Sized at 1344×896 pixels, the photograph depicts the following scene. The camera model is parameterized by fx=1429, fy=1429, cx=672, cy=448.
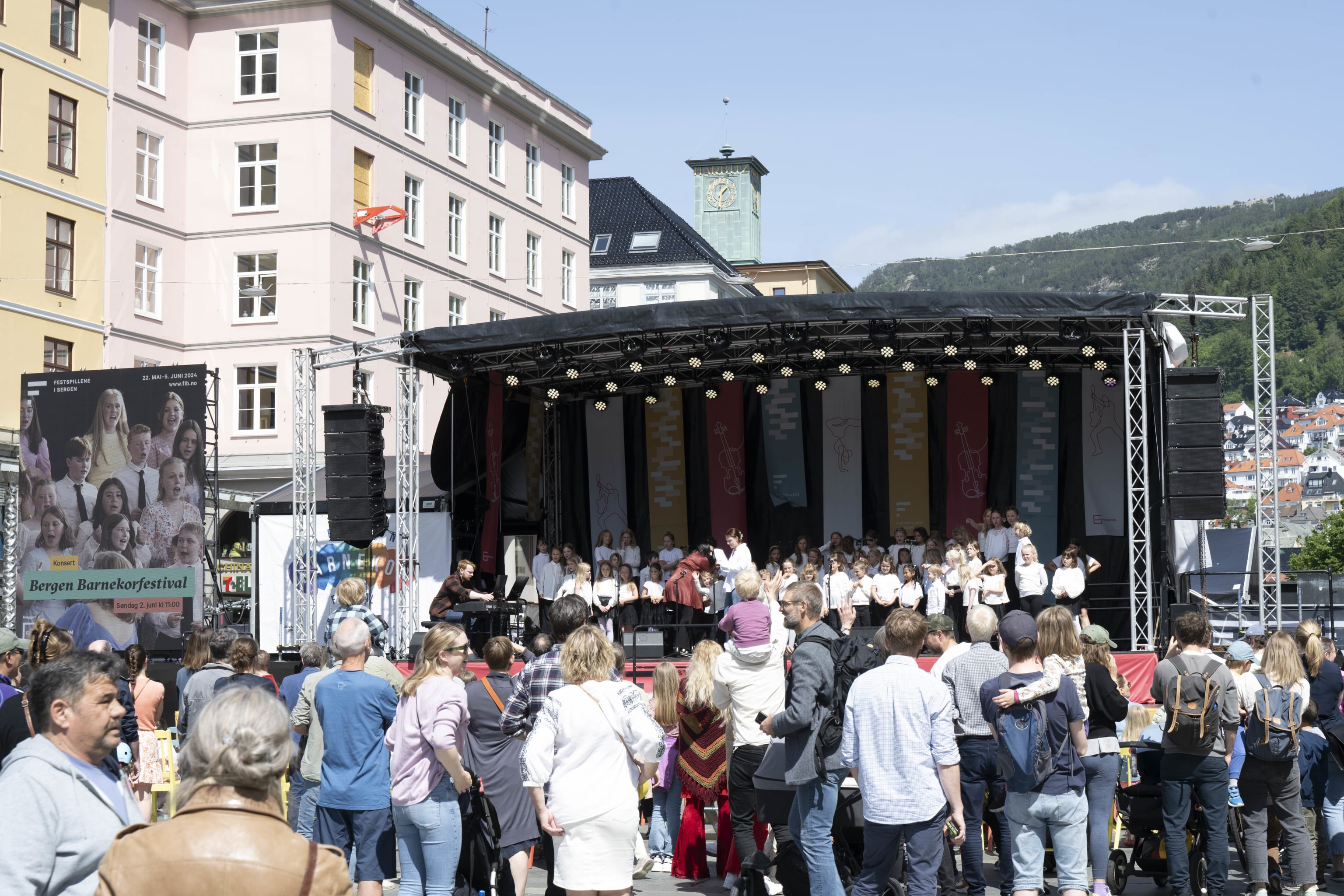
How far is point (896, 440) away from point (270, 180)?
1827 cm

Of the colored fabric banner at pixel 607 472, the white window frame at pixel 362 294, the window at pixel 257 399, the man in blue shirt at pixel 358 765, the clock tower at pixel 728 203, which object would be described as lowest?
the man in blue shirt at pixel 358 765

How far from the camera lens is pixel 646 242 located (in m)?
56.0

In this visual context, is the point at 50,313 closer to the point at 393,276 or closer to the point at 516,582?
the point at 393,276

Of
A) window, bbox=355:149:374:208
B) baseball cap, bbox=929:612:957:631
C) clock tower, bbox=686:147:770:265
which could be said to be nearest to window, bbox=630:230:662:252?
clock tower, bbox=686:147:770:265

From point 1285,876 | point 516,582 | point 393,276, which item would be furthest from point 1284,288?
point 1285,876

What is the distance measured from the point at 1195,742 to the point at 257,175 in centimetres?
2962

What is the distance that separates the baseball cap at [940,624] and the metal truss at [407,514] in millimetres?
10442

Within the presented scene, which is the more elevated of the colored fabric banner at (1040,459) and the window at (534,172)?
the window at (534,172)

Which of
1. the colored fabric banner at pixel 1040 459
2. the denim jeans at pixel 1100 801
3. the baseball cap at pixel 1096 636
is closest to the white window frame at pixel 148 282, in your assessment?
the colored fabric banner at pixel 1040 459

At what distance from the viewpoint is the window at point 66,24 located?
99.3 ft

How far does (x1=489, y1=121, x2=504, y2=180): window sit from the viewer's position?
39.3 metres

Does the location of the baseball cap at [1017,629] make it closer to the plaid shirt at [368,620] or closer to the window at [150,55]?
the plaid shirt at [368,620]

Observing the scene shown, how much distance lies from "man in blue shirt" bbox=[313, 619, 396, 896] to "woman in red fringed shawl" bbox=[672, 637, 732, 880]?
2434mm

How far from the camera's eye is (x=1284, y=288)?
142 m
